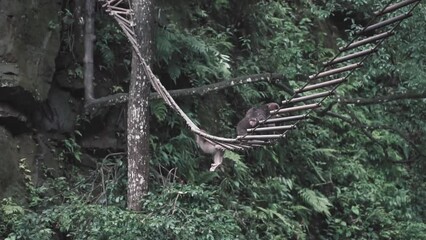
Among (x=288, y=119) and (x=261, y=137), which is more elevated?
(x=288, y=119)

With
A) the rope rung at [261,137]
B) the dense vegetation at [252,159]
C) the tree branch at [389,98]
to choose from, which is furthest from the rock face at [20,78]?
the tree branch at [389,98]

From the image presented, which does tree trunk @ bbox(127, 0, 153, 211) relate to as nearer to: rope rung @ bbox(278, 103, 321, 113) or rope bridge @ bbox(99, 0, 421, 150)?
rope bridge @ bbox(99, 0, 421, 150)

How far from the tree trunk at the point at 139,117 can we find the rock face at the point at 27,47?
896 mm

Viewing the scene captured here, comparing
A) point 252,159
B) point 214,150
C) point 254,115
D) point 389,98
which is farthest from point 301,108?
point 252,159

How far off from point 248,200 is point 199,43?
1.86 meters

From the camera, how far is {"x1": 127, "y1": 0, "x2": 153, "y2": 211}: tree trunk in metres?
4.57

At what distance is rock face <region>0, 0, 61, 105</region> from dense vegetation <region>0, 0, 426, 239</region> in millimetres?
409

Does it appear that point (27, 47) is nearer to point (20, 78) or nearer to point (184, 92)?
point (20, 78)

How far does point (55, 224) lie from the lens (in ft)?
14.5

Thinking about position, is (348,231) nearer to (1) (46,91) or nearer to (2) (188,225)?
(2) (188,225)

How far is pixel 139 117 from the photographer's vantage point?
4684 millimetres

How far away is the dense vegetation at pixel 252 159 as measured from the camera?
4.31 m

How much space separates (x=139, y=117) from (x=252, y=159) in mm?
2802

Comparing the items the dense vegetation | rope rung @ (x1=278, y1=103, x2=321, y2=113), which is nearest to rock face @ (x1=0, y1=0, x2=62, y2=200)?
the dense vegetation
